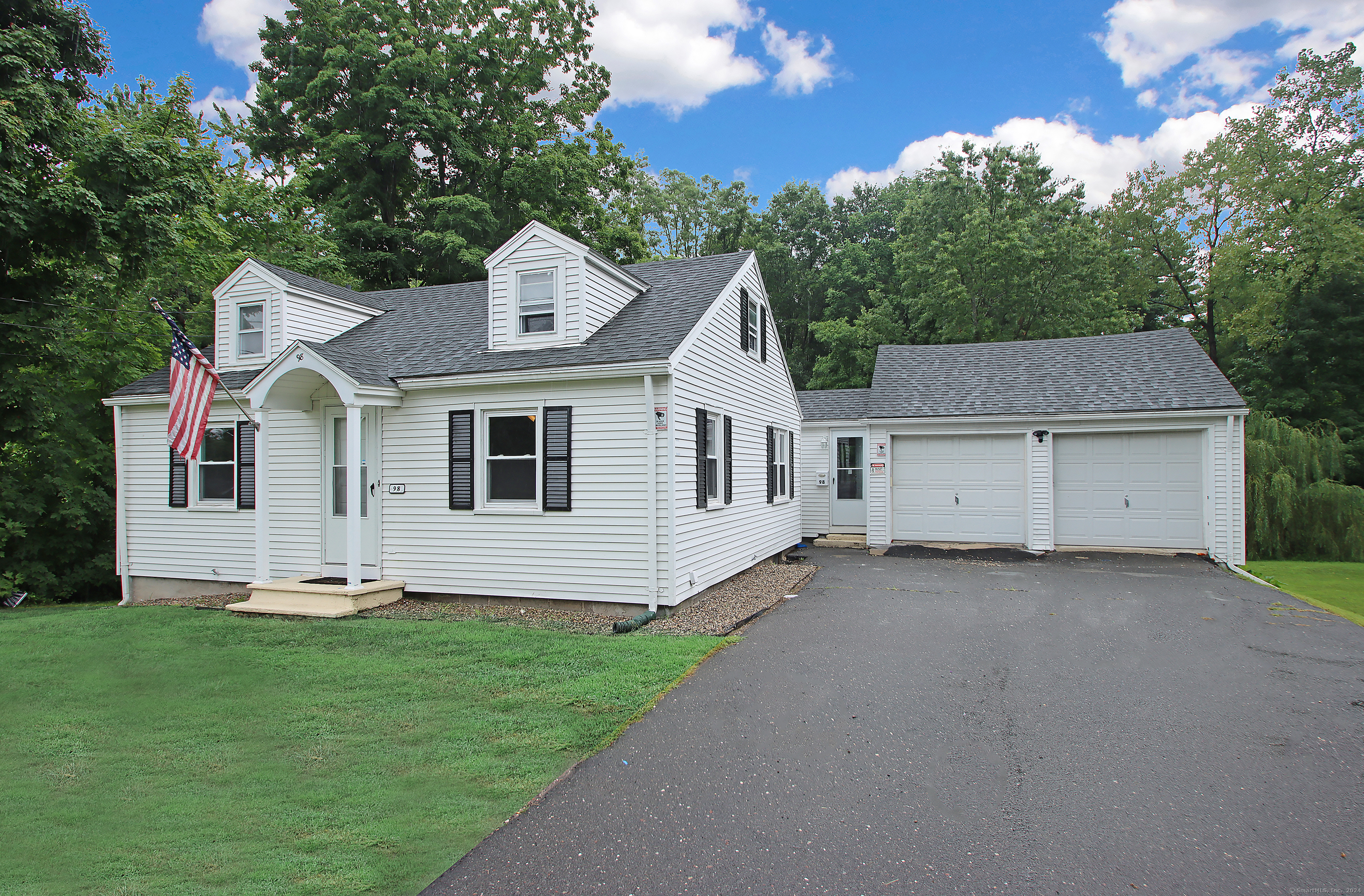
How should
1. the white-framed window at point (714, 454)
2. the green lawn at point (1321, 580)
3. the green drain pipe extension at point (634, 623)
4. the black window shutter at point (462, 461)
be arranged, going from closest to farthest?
the green drain pipe extension at point (634, 623), the black window shutter at point (462, 461), the green lawn at point (1321, 580), the white-framed window at point (714, 454)

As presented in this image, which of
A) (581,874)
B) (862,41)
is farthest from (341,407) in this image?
(862,41)

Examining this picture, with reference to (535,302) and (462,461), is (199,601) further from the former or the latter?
(535,302)

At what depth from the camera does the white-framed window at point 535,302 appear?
962cm

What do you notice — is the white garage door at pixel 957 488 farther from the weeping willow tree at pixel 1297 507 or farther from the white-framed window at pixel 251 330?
the white-framed window at pixel 251 330

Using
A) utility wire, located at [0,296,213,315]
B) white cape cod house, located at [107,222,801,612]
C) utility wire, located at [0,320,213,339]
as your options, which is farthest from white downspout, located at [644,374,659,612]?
utility wire, located at [0,320,213,339]

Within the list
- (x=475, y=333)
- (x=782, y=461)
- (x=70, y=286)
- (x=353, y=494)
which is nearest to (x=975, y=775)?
(x=353, y=494)

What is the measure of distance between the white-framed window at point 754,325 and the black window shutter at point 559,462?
Result: 442cm

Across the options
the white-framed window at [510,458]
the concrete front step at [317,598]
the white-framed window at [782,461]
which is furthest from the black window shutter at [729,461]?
the concrete front step at [317,598]

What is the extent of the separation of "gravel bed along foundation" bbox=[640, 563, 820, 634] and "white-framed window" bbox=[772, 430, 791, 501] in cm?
173

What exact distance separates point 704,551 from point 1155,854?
6.56 meters

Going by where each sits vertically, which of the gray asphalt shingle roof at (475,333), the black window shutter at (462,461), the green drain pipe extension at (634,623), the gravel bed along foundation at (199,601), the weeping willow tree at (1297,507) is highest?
the gray asphalt shingle roof at (475,333)

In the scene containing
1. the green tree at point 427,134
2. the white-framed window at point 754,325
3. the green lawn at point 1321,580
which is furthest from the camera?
the green tree at point 427,134

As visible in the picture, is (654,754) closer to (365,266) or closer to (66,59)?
(66,59)

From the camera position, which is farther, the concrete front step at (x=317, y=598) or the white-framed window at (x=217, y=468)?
the white-framed window at (x=217, y=468)
